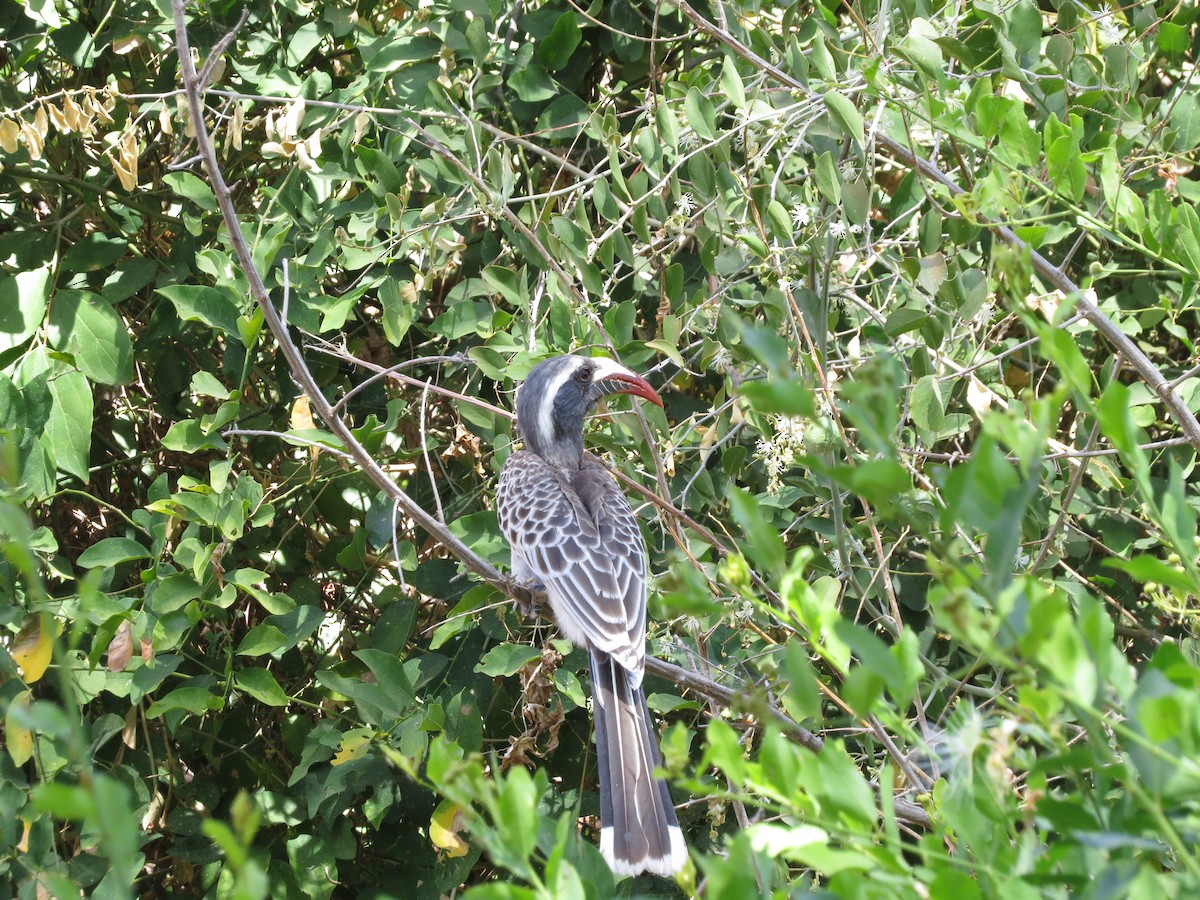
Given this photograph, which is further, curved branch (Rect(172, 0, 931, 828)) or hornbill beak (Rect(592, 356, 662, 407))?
hornbill beak (Rect(592, 356, 662, 407))

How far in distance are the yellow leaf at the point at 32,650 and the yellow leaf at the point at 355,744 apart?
0.66 metres

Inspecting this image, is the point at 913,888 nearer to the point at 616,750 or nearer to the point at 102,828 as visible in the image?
the point at 102,828

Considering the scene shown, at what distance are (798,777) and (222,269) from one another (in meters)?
2.25

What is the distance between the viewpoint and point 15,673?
8.23 ft

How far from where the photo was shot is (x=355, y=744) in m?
2.66

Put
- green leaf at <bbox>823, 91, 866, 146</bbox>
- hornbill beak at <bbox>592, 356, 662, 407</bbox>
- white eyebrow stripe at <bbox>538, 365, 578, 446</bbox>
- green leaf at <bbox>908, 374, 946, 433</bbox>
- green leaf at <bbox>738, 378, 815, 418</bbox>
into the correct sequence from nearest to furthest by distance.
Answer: green leaf at <bbox>738, 378, 815, 418</bbox> → green leaf at <bbox>823, 91, 866, 146</bbox> → green leaf at <bbox>908, 374, 946, 433</bbox> → hornbill beak at <bbox>592, 356, 662, 407</bbox> → white eyebrow stripe at <bbox>538, 365, 578, 446</bbox>

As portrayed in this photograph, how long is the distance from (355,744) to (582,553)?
29.0 inches

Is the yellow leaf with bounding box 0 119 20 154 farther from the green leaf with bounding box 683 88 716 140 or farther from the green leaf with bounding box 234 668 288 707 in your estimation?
the green leaf with bounding box 683 88 716 140

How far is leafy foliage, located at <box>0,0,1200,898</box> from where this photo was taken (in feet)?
7.45

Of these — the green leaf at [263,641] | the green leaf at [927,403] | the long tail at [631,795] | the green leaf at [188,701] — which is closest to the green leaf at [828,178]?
the green leaf at [927,403]

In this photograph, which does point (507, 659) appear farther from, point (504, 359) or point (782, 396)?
point (782, 396)

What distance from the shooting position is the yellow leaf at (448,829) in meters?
2.63

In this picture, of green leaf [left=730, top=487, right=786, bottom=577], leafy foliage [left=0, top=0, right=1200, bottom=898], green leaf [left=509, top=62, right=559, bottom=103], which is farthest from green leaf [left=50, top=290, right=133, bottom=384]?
green leaf [left=730, top=487, right=786, bottom=577]

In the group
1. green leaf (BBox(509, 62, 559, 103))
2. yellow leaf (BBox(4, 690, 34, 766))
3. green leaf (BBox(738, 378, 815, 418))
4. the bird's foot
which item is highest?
green leaf (BBox(738, 378, 815, 418))
